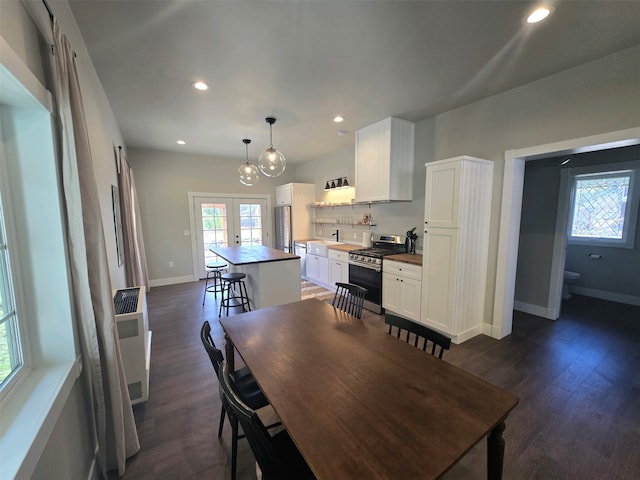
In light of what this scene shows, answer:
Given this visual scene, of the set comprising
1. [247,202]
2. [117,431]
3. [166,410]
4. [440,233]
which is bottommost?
[166,410]

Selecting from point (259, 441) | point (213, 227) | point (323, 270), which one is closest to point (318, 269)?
point (323, 270)

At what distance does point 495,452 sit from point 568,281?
4.91 meters

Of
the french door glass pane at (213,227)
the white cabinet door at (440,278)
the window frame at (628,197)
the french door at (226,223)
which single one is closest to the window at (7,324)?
the white cabinet door at (440,278)

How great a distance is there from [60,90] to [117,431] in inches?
72.4

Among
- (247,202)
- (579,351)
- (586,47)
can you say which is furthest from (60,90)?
(247,202)

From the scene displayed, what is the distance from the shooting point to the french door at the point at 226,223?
231 inches

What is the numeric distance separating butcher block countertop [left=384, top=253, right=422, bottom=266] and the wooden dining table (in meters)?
1.87

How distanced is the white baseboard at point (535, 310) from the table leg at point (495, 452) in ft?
11.6

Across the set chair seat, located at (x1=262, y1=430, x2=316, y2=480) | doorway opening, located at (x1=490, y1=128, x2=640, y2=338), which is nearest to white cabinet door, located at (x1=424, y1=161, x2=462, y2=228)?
doorway opening, located at (x1=490, y1=128, x2=640, y2=338)

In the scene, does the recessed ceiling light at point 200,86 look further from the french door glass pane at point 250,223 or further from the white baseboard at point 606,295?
the white baseboard at point 606,295

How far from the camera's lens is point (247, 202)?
6344 mm

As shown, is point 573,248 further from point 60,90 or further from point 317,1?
point 60,90

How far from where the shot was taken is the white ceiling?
1.67m

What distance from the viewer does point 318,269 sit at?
5.34m
